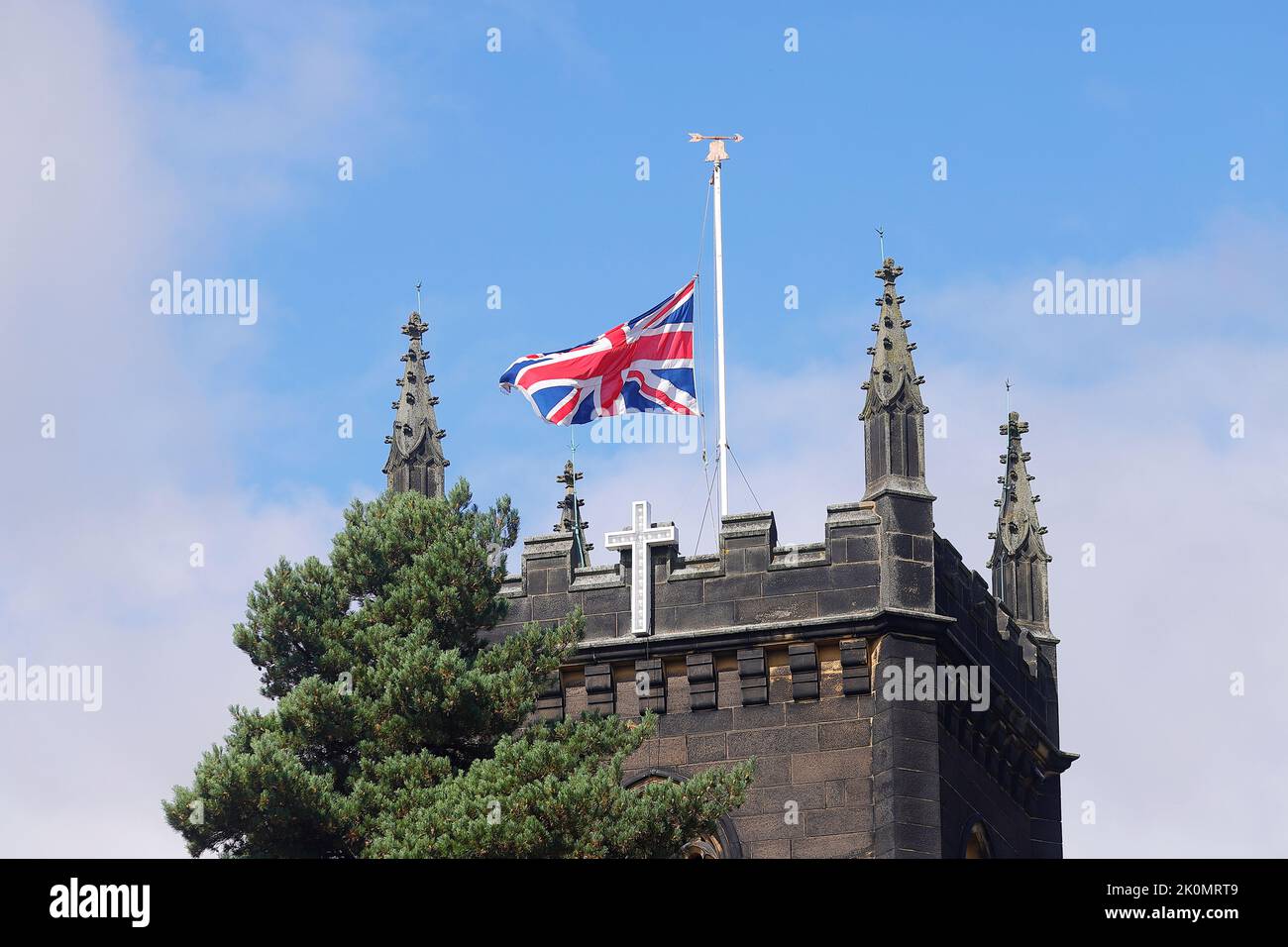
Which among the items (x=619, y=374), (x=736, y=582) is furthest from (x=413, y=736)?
(x=619, y=374)

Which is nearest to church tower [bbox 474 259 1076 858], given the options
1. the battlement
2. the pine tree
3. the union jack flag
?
the battlement

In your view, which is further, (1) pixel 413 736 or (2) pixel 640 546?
(2) pixel 640 546

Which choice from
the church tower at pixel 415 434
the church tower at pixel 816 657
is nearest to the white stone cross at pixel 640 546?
the church tower at pixel 816 657

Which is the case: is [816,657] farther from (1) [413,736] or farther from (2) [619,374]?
(1) [413,736]

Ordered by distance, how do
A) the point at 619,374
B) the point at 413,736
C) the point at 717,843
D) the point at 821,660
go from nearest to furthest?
the point at 413,736, the point at 717,843, the point at 821,660, the point at 619,374

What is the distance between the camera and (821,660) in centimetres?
4312

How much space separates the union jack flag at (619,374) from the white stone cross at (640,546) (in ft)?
7.77

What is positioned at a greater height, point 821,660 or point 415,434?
point 415,434

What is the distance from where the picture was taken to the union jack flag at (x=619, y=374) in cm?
4609

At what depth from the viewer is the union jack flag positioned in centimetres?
4609

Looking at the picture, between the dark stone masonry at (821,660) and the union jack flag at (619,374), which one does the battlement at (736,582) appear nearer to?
the dark stone masonry at (821,660)

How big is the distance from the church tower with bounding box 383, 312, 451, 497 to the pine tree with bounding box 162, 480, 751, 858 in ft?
25.8

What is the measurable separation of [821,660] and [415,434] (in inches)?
344
